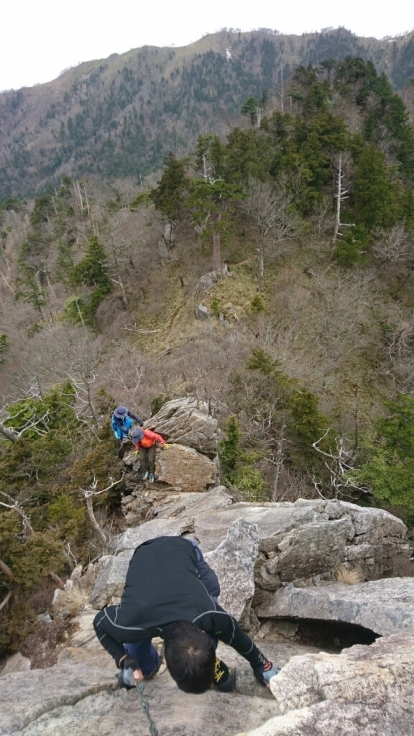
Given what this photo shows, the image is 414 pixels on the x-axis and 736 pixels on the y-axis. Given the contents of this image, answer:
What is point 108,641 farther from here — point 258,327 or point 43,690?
point 258,327

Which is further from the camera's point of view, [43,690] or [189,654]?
[43,690]

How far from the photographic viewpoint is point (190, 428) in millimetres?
10453

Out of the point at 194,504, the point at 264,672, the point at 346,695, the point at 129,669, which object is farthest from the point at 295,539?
the point at 194,504

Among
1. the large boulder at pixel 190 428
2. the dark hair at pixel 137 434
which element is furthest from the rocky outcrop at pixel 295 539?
the large boulder at pixel 190 428

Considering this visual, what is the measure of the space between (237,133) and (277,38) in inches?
7095

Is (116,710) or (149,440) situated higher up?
(116,710)

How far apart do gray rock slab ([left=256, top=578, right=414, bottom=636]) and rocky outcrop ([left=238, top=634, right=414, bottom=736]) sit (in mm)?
1524

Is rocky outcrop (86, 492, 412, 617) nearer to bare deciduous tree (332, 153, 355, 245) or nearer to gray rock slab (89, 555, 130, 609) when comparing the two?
gray rock slab (89, 555, 130, 609)

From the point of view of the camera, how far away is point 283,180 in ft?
93.5

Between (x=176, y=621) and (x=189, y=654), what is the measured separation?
208 millimetres

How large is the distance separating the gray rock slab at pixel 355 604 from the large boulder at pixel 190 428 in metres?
5.42

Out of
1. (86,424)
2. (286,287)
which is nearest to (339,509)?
(86,424)

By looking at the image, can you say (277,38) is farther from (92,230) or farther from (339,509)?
(339,509)

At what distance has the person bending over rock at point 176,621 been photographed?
245cm
